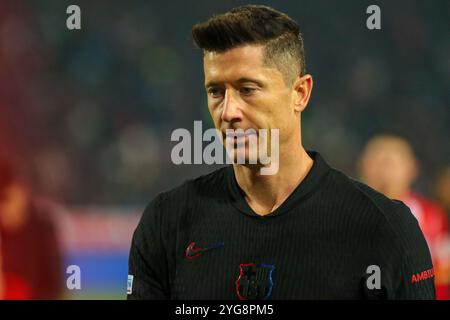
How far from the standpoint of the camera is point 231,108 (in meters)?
2.03

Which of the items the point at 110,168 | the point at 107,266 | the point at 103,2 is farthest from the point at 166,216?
the point at 103,2

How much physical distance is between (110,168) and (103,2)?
1.35m

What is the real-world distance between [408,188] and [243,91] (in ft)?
10.7

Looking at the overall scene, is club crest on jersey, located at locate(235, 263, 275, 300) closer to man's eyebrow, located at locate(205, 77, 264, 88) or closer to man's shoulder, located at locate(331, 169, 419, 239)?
man's shoulder, located at locate(331, 169, 419, 239)

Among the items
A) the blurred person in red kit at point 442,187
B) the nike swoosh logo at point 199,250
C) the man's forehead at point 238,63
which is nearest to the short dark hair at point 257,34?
the man's forehead at point 238,63

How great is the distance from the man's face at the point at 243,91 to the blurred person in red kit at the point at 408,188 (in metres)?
2.83

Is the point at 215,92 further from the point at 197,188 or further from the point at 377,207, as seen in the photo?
the point at 377,207

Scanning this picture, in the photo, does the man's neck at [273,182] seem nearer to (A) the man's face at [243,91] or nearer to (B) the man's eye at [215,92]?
(A) the man's face at [243,91]

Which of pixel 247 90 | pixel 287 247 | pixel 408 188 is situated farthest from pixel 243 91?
pixel 408 188

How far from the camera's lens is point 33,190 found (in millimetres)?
5332

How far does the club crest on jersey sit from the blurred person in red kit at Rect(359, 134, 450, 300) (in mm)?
2892

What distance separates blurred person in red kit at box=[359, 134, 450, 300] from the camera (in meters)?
4.84

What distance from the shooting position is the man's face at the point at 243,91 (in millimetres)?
2051

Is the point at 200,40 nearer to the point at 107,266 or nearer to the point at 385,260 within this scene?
the point at 385,260
